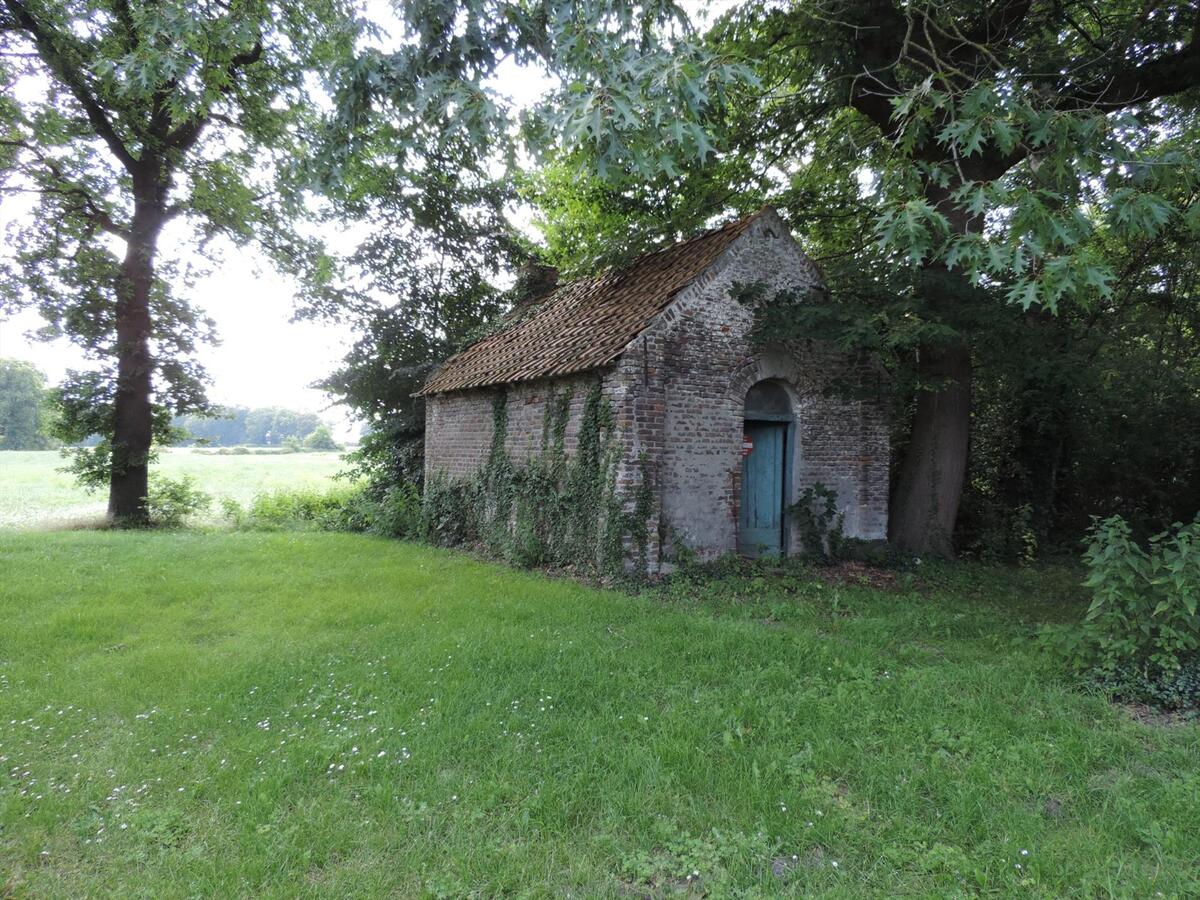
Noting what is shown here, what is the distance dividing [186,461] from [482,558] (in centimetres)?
4389

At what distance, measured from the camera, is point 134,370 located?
617 inches

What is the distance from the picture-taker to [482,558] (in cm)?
1126

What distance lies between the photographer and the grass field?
58.5 ft

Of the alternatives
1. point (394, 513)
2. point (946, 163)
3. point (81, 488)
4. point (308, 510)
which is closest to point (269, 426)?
point (81, 488)

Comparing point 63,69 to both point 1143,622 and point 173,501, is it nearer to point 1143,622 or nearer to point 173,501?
point 173,501

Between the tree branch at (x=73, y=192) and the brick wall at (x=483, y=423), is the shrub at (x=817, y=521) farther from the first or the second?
the tree branch at (x=73, y=192)

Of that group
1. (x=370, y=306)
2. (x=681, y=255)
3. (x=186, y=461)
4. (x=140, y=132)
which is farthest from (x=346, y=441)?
(x=186, y=461)

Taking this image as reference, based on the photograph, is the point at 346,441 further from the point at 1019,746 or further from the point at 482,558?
the point at 1019,746

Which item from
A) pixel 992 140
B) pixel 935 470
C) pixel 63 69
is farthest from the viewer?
pixel 63 69

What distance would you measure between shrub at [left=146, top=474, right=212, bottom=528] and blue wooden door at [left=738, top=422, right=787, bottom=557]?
14848 millimetres

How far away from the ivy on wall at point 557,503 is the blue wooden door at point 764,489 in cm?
224

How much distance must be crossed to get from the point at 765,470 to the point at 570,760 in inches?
285

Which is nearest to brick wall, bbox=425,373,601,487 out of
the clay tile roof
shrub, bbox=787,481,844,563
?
the clay tile roof

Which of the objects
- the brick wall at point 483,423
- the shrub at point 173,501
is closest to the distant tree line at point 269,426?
the shrub at point 173,501
